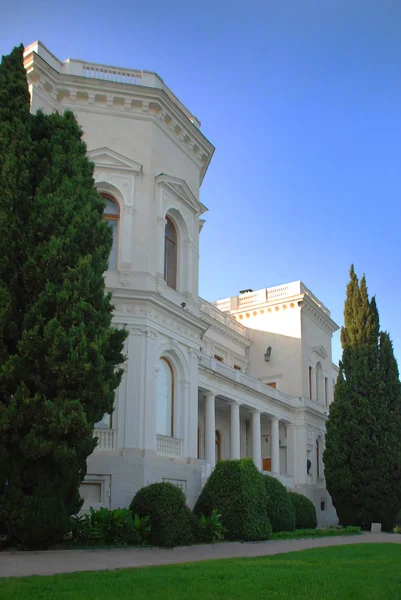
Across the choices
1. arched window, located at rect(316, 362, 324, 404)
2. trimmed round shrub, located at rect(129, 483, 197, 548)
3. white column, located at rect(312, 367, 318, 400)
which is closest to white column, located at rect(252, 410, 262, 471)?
white column, located at rect(312, 367, 318, 400)

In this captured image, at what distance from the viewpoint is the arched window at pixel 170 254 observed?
23.4 m

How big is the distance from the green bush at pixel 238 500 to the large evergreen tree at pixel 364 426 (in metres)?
13.4

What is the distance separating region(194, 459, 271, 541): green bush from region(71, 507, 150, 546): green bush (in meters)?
3.30

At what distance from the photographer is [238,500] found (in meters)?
17.9

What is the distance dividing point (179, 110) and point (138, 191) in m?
3.75

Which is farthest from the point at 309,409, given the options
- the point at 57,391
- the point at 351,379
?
the point at 57,391

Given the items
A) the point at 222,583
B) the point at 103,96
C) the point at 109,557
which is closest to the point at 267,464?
the point at 103,96

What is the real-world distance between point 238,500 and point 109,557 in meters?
6.14

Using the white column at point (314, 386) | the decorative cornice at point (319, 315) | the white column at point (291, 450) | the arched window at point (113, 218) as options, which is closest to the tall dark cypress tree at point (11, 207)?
the arched window at point (113, 218)

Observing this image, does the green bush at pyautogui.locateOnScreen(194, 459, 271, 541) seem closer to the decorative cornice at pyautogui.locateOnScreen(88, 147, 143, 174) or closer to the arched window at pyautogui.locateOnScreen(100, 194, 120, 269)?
the arched window at pyautogui.locateOnScreen(100, 194, 120, 269)

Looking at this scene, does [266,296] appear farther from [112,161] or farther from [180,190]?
[112,161]

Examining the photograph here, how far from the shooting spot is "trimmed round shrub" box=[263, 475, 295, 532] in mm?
20448

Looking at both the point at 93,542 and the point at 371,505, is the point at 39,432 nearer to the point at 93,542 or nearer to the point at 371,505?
the point at 93,542

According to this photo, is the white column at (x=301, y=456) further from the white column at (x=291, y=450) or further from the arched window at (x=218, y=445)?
the arched window at (x=218, y=445)
